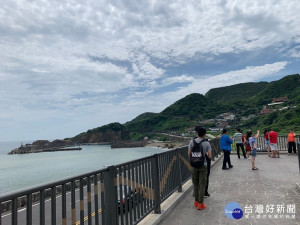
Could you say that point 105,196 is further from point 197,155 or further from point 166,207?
point 197,155

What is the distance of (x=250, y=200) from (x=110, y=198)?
13.5ft

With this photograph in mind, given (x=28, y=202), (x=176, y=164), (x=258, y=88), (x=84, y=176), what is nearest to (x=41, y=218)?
(x=28, y=202)

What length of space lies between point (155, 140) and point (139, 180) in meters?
164

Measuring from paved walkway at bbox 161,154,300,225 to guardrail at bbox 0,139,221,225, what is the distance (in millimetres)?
675

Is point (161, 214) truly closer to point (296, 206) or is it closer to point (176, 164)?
point (176, 164)

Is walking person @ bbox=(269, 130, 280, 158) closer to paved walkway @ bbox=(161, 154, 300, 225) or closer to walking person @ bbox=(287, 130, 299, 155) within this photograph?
walking person @ bbox=(287, 130, 299, 155)

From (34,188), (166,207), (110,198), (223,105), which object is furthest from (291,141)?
(223,105)

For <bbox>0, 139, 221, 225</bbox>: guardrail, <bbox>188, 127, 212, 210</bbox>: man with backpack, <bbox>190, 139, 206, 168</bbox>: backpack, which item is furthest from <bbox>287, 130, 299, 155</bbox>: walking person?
<bbox>190, 139, 206, 168</bbox>: backpack

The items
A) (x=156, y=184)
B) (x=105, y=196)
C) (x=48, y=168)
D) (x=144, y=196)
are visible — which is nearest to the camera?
(x=105, y=196)

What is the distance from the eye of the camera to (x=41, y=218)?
235 cm

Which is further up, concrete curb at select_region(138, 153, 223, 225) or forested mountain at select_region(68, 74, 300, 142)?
forested mountain at select_region(68, 74, 300, 142)

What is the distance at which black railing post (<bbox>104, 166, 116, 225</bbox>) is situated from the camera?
3.46 meters

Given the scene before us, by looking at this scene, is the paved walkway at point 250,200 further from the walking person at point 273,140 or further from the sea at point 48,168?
the sea at point 48,168

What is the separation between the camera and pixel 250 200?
603 cm
